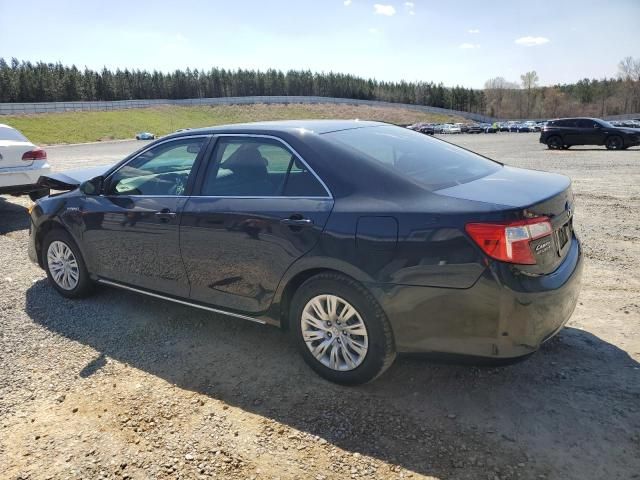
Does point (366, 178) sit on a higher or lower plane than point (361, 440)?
higher

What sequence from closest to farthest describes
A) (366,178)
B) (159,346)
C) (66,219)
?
(366,178) < (159,346) < (66,219)

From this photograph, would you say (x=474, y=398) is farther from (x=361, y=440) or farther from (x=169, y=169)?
(x=169, y=169)

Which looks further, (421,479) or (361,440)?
(361,440)

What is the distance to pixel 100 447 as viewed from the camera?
2.82m

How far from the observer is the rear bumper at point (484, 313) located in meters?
2.68

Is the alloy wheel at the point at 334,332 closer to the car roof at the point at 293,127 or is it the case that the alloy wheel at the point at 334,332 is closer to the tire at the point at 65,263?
the car roof at the point at 293,127

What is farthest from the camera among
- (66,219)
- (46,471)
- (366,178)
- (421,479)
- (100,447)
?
(66,219)

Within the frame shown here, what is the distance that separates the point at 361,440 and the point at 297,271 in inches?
43.0

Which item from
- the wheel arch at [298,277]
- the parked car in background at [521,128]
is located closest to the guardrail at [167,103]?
the parked car in background at [521,128]

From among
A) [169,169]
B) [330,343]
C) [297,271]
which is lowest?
[330,343]

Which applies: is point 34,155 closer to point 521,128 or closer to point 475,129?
point 475,129

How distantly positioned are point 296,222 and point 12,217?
8.15m

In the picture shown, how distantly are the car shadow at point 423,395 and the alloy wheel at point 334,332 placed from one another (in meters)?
0.21

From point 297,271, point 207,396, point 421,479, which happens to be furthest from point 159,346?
point 421,479
